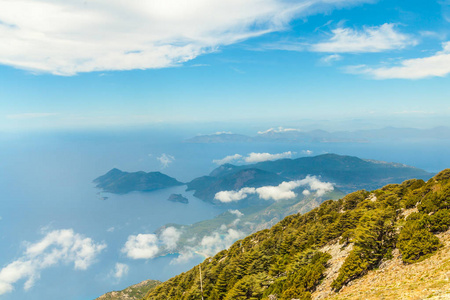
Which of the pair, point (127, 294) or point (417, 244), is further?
point (127, 294)

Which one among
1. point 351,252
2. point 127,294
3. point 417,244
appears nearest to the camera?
point 417,244

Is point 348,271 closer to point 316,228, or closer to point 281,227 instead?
point 316,228

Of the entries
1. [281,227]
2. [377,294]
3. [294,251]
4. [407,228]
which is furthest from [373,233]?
[281,227]

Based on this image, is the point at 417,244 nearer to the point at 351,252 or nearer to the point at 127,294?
the point at 351,252

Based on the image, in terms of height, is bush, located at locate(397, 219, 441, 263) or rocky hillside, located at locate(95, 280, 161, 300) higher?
bush, located at locate(397, 219, 441, 263)

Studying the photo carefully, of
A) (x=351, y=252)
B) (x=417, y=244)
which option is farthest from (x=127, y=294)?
(x=417, y=244)

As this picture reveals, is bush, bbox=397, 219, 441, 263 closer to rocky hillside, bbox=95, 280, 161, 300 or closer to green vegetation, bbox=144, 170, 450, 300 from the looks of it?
green vegetation, bbox=144, 170, 450, 300

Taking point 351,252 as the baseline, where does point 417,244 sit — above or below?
above

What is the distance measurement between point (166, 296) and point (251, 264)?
32.5 m

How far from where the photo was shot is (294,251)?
43.4m

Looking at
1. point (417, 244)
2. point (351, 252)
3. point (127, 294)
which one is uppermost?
point (417, 244)

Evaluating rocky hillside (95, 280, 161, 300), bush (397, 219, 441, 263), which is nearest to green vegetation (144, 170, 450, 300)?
bush (397, 219, 441, 263)

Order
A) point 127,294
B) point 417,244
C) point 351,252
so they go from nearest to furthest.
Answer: point 417,244 < point 351,252 < point 127,294

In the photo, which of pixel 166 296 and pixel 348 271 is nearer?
pixel 348 271
